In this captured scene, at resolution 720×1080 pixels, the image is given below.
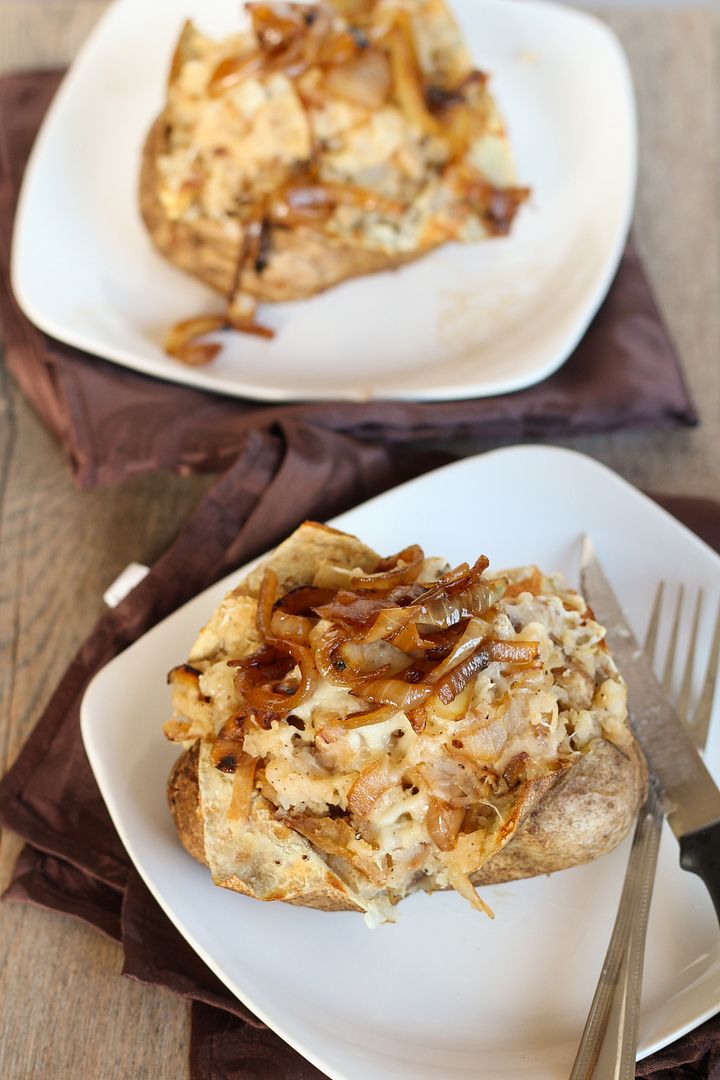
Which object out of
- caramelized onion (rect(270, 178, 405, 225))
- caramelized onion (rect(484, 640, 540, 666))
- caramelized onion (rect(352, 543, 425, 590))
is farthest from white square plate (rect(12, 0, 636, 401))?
caramelized onion (rect(484, 640, 540, 666))

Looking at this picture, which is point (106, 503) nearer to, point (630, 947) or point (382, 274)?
point (382, 274)

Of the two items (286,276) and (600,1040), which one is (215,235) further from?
(600,1040)

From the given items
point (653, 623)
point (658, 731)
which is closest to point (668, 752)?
point (658, 731)

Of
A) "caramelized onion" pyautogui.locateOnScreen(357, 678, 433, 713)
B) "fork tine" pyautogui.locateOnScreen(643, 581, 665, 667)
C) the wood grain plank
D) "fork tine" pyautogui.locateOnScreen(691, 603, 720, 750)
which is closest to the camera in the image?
"caramelized onion" pyautogui.locateOnScreen(357, 678, 433, 713)

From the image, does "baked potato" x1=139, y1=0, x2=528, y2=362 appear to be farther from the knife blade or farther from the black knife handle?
the black knife handle

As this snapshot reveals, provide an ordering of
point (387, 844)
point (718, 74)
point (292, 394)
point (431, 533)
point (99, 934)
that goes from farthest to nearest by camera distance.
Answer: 1. point (718, 74)
2. point (292, 394)
3. point (431, 533)
4. point (99, 934)
5. point (387, 844)

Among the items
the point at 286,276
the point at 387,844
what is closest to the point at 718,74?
the point at 286,276

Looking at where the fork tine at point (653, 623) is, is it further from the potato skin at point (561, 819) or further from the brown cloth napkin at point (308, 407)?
the brown cloth napkin at point (308, 407)
